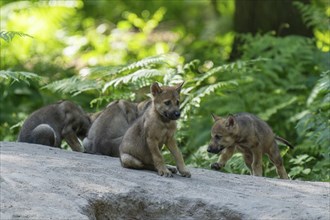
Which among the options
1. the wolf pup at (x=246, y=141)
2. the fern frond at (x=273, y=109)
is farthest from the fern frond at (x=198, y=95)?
the wolf pup at (x=246, y=141)

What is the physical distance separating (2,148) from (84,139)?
1.91m

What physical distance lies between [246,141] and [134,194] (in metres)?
2.52

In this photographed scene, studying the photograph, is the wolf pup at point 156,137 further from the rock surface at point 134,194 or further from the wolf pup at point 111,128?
the wolf pup at point 111,128

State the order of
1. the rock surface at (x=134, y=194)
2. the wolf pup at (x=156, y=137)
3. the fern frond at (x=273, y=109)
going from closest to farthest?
the rock surface at (x=134, y=194) → the wolf pup at (x=156, y=137) → the fern frond at (x=273, y=109)

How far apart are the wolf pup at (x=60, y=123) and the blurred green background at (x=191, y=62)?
1.83ft

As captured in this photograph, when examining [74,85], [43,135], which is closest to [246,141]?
[43,135]

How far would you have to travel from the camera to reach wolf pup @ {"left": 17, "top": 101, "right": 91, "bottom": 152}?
10453mm

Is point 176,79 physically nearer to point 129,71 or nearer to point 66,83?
point 129,71

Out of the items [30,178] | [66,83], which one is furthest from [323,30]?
[30,178]

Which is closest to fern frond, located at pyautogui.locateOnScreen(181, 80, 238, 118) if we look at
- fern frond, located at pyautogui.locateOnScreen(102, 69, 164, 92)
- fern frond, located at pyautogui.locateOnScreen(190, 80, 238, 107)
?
fern frond, located at pyautogui.locateOnScreen(190, 80, 238, 107)

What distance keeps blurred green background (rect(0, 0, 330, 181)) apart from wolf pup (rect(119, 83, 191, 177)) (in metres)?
1.52

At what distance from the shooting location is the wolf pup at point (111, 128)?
10.1m

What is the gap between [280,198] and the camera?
285 inches

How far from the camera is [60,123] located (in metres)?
10.7
